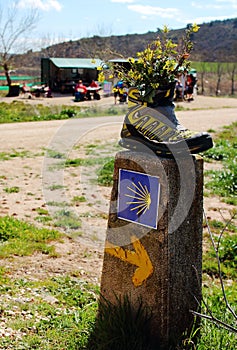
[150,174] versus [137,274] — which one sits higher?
[150,174]

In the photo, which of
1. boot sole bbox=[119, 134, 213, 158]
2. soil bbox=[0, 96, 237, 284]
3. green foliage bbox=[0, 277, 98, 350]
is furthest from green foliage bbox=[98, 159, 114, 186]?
boot sole bbox=[119, 134, 213, 158]

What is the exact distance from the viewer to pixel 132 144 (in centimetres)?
331

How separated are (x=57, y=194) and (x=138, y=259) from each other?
4.34 meters

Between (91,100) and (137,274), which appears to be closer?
(137,274)

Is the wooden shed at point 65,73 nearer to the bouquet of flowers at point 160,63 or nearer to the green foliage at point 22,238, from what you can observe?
the green foliage at point 22,238

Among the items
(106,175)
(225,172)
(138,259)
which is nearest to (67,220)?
(106,175)

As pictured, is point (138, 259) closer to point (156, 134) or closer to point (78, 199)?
point (156, 134)

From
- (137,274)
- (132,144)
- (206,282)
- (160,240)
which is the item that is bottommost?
(206,282)

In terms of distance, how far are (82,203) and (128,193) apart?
387 centimetres

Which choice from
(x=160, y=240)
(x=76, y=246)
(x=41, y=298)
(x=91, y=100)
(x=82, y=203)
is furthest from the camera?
(x=91, y=100)

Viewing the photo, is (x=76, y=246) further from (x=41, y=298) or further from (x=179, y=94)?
(x=179, y=94)

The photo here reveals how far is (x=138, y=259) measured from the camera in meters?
3.31

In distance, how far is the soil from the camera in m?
4.92

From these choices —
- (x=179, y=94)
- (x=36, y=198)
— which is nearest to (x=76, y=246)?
(x=36, y=198)
